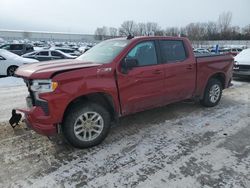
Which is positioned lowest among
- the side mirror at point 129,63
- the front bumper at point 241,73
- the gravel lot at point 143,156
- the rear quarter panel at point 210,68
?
the gravel lot at point 143,156

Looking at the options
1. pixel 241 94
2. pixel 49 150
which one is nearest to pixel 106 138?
pixel 49 150

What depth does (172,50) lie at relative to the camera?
5.05 metres

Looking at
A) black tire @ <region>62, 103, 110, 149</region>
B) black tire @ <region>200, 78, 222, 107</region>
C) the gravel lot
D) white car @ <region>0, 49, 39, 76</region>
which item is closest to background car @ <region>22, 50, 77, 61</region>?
white car @ <region>0, 49, 39, 76</region>

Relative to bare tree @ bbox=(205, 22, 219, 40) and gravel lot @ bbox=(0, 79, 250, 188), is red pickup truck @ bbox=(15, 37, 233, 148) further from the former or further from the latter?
bare tree @ bbox=(205, 22, 219, 40)

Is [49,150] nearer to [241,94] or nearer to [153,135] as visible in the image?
[153,135]

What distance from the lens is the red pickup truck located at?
11.7 ft

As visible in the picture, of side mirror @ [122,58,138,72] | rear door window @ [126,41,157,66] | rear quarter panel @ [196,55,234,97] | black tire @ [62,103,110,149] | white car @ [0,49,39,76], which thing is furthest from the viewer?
white car @ [0,49,39,76]

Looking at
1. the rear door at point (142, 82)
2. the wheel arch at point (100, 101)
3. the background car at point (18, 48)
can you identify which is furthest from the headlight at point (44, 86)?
the background car at point (18, 48)

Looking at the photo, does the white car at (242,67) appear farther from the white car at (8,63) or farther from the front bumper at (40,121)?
the white car at (8,63)

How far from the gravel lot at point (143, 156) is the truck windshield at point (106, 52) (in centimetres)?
138

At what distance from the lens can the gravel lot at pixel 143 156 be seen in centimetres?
308

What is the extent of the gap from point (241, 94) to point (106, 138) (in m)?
5.16

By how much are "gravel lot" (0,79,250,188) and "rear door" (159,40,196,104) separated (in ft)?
1.86

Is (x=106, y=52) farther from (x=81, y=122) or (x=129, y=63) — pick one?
(x=81, y=122)
